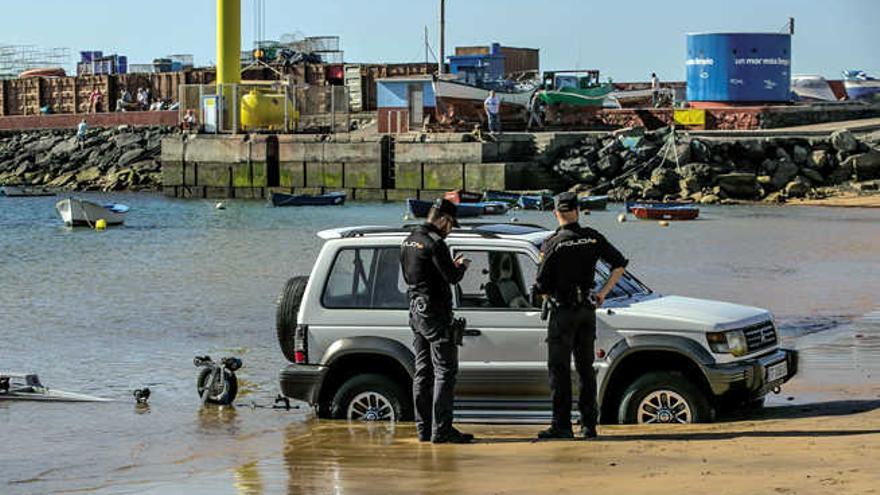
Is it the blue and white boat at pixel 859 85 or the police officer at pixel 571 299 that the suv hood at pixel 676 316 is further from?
the blue and white boat at pixel 859 85

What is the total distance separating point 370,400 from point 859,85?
71.4 meters

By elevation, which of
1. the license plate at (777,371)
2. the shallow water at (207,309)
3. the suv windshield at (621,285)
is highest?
the suv windshield at (621,285)

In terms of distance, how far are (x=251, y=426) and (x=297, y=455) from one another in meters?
1.98

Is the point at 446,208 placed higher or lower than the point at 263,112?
lower

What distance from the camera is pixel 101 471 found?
10.8 meters

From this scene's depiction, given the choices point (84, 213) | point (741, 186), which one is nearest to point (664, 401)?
point (84, 213)

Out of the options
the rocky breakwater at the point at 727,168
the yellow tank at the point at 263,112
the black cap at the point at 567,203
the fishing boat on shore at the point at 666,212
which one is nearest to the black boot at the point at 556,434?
the black cap at the point at 567,203

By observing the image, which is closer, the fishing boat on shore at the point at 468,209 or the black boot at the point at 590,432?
the black boot at the point at 590,432

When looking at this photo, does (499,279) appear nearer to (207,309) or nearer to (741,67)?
(207,309)

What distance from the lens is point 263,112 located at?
66.9 metres

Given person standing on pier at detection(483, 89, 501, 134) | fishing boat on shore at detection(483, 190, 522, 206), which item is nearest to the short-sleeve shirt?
person standing on pier at detection(483, 89, 501, 134)

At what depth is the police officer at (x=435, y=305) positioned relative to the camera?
10492 mm

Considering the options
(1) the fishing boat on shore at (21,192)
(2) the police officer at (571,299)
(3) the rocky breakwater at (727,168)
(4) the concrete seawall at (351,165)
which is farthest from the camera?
(1) the fishing boat on shore at (21,192)

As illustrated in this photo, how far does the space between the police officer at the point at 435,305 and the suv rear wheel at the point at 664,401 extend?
1.45m
